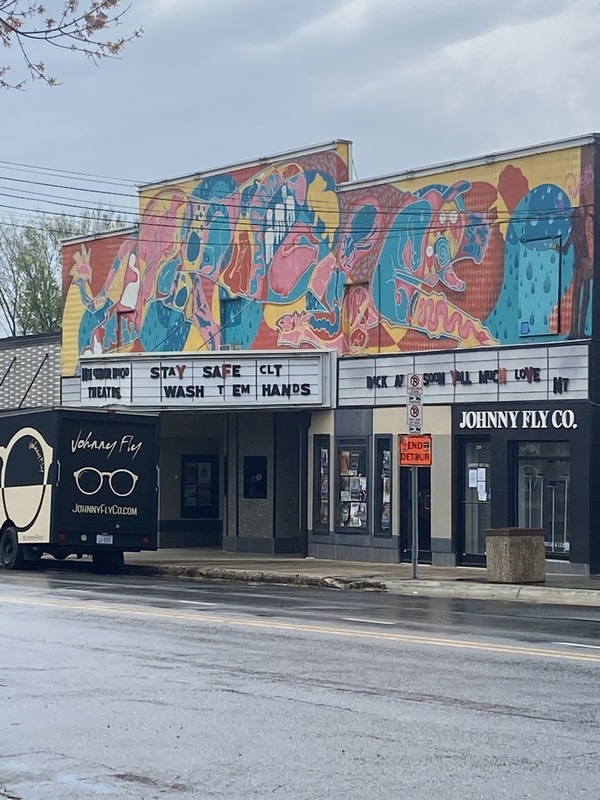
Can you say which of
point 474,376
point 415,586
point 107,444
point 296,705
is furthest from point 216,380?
point 296,705

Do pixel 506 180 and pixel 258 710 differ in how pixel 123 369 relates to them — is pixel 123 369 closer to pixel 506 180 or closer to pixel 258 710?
pixel 506 180

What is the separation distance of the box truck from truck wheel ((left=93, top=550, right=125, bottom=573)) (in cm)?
4

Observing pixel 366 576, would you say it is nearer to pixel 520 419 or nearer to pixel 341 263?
pixel 520 419

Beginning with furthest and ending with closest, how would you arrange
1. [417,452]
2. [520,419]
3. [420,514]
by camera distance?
[420,514] < [520,419] < [417,452]

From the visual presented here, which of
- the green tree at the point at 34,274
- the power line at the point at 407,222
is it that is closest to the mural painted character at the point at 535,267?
the power line at the point at 407,222

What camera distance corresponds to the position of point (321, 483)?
96.2 ft

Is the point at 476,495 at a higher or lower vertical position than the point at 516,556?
higher

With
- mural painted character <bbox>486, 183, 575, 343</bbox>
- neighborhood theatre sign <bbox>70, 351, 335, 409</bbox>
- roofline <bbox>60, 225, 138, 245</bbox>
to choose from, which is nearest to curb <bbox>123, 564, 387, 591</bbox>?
neighborhood theatre sign <bbox>70, 351, 335, 409</bbox>

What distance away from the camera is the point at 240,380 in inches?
1156

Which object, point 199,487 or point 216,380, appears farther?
point 199,487

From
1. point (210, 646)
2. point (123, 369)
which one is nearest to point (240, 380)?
point (123, 369)

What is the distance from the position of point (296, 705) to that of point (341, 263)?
1947cm

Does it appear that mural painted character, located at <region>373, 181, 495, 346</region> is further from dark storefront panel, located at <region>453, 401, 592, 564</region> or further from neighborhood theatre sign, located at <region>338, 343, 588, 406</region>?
dark storefront panel, located at <region>453, 401, 592, 564</region>

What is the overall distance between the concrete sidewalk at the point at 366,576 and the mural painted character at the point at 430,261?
486 cm
